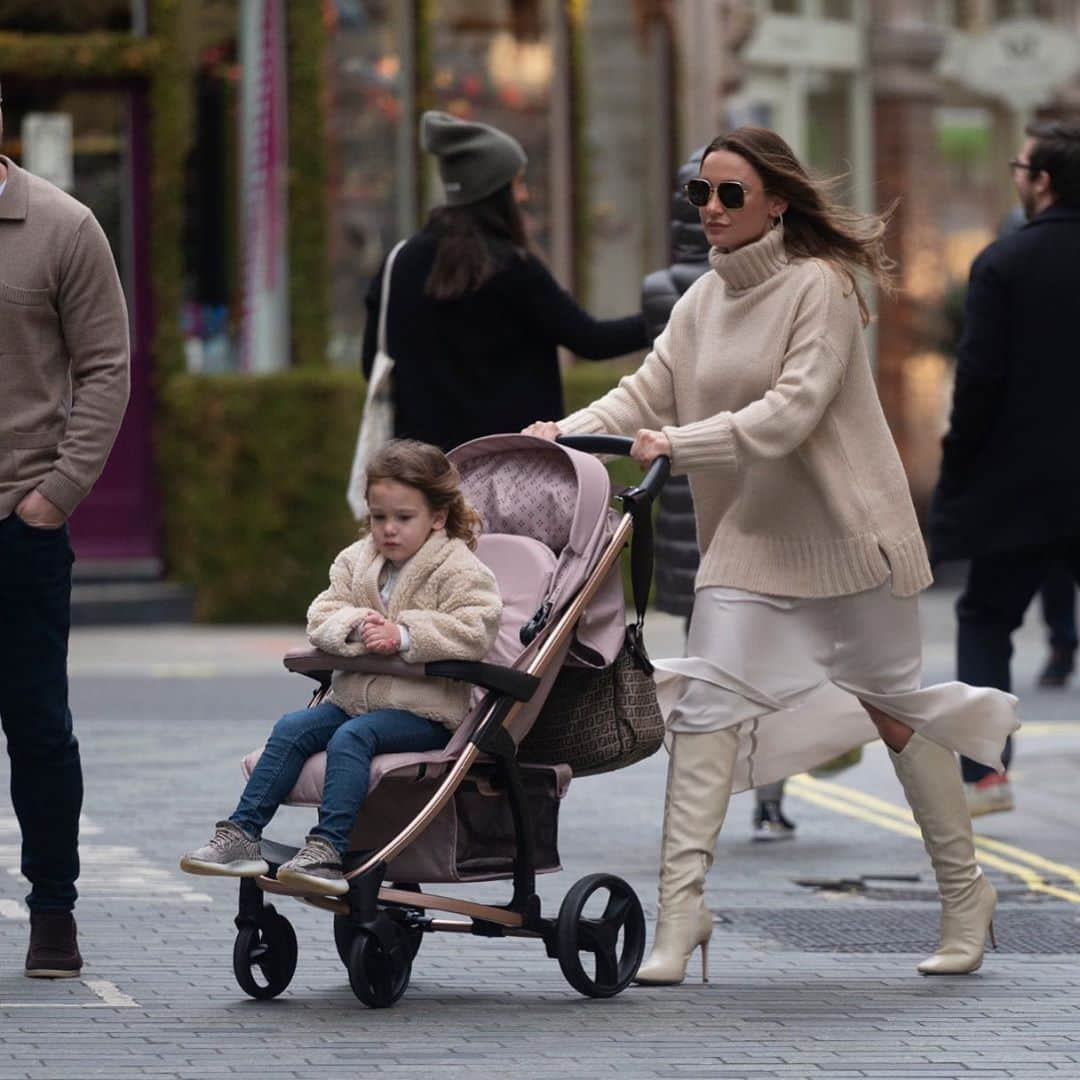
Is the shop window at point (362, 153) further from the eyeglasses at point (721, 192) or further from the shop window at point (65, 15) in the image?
the eyeglasses at point (721, 192)

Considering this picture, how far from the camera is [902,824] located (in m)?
9.04

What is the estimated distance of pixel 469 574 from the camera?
19.3 feet

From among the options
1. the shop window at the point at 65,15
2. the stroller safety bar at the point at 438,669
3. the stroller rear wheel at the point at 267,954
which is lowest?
the stroller rear wheel at the point at 267,954

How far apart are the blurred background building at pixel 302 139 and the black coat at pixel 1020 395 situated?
6652 mm

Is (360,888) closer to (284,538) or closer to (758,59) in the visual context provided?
(284,538)

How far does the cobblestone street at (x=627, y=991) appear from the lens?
543cm

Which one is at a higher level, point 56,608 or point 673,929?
point 56,608

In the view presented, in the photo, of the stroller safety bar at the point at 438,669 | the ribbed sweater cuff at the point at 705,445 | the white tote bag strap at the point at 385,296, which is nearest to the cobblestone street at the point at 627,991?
the stroller safety bar at the point at 438,669

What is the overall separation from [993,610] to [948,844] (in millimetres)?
2371

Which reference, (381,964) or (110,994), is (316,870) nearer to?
(381,964)

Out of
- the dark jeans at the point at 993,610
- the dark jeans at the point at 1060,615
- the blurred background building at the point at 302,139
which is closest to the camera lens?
the dark jeans at the point at 993,610

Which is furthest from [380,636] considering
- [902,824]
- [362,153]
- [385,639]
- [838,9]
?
[838,9]

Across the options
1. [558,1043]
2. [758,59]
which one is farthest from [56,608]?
[758,59]

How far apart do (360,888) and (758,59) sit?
50.4 feet
